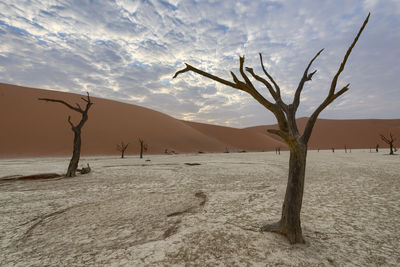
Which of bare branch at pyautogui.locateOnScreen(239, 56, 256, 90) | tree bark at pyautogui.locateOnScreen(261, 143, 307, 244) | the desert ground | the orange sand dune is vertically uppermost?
the orange sand dune

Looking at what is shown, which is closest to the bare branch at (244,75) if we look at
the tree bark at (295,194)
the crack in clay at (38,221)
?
the tree bark at (295,194)

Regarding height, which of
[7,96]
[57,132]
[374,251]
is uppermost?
[7,96]

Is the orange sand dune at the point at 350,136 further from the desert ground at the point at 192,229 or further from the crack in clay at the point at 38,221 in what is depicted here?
the crack in clay at the point at 38,221

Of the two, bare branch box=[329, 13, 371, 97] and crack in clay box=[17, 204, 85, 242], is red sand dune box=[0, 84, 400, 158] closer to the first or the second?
crack in clay box=[17, 204, 85, 242]

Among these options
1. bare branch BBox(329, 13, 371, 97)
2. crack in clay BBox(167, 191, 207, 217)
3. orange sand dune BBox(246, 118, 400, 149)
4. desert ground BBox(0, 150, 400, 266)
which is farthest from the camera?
orange sand dune BBox(246, 118, 400, 149)

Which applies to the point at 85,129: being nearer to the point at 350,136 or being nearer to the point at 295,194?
the point at 295,194

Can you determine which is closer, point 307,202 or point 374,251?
point 374,251

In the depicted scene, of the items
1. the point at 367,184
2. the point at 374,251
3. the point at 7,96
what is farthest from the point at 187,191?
the point at 7,96

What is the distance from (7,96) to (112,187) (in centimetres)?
4452

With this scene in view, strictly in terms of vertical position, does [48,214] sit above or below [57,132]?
below

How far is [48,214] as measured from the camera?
3.88 meters

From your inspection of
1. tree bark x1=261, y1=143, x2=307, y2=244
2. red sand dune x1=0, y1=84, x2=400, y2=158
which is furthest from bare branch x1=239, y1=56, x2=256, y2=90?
red sand dune x1=0, y1=84, x2=400, y2=158

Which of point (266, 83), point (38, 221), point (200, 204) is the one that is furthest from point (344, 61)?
point (38, 221)

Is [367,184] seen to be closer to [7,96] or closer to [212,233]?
[212,233]
